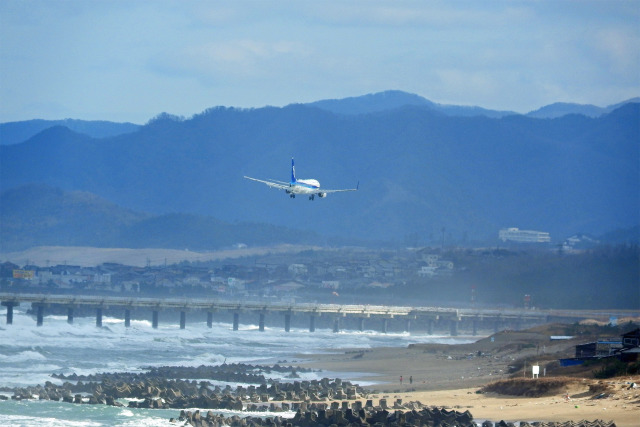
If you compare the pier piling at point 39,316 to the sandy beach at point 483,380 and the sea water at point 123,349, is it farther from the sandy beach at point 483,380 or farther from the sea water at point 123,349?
the sandy beach at point 483,380

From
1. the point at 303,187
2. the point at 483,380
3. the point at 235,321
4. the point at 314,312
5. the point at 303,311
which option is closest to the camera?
the point at 483,380

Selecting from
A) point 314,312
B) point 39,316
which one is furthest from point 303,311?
point 39,316

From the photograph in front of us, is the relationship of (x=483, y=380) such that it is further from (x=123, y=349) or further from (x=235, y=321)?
(x=235, y=321)

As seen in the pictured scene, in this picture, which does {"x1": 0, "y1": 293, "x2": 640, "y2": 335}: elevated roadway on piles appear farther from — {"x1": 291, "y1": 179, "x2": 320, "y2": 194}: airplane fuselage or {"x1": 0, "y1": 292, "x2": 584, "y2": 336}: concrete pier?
{"x1": 291, "y1": 179, "x2": 320, "y2": 194}: airplane fuselage

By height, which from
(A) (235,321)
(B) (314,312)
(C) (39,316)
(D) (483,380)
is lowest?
(D) (483,380)

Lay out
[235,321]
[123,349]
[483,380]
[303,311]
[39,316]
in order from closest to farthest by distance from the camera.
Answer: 1. [483,380]
2. [123,349]
3. [39,316]
4. [235,321]
5. [303,311]

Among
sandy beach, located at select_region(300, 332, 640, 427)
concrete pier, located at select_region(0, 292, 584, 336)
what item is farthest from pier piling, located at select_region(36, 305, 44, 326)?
sandy beach, located at select_region(300, 332, 640, 427)
